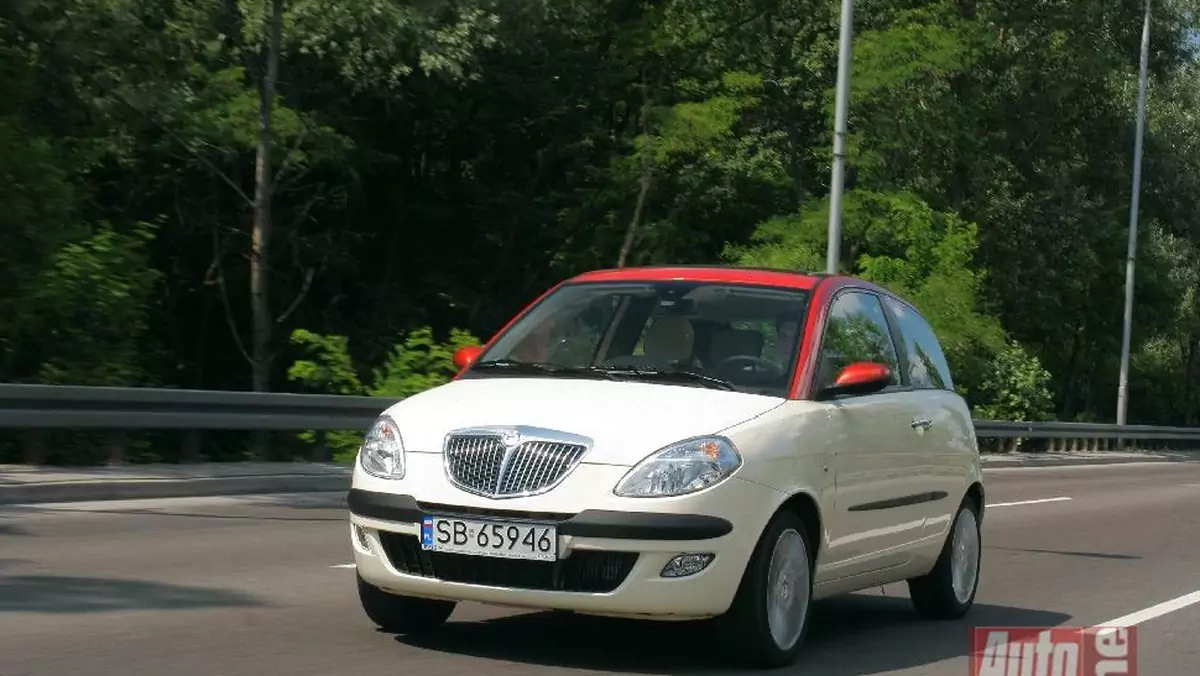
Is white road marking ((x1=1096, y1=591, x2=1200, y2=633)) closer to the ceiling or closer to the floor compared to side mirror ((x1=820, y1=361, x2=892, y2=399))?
closer to the floor

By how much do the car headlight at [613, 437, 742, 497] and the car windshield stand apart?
2.24ft

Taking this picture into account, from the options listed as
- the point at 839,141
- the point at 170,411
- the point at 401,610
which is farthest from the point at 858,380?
the point at 839,141

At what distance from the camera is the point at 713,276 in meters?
8.96

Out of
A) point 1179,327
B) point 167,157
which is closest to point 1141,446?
point 1179,327

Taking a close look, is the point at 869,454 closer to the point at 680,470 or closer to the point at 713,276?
the point at 713,276

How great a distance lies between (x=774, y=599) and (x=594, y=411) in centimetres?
107

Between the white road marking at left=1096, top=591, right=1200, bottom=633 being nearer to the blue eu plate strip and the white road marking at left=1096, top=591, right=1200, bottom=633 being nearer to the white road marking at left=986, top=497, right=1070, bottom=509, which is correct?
the blue eu plate strip

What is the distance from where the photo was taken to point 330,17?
2844cm

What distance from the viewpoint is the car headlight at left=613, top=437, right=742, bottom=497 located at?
285 inches

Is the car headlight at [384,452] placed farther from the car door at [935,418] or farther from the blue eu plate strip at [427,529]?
the car door at [935,418]

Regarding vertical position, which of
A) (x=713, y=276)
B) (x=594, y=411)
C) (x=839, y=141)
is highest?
(x=839, y=141)

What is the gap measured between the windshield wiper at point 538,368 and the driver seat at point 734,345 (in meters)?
0.51

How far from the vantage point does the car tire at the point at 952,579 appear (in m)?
10.2

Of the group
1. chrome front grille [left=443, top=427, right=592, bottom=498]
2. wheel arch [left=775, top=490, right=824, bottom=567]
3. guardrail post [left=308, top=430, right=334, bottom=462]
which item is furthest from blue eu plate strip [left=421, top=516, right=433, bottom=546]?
guardrail post [left=308, top=430, right=334, bottom=462]
